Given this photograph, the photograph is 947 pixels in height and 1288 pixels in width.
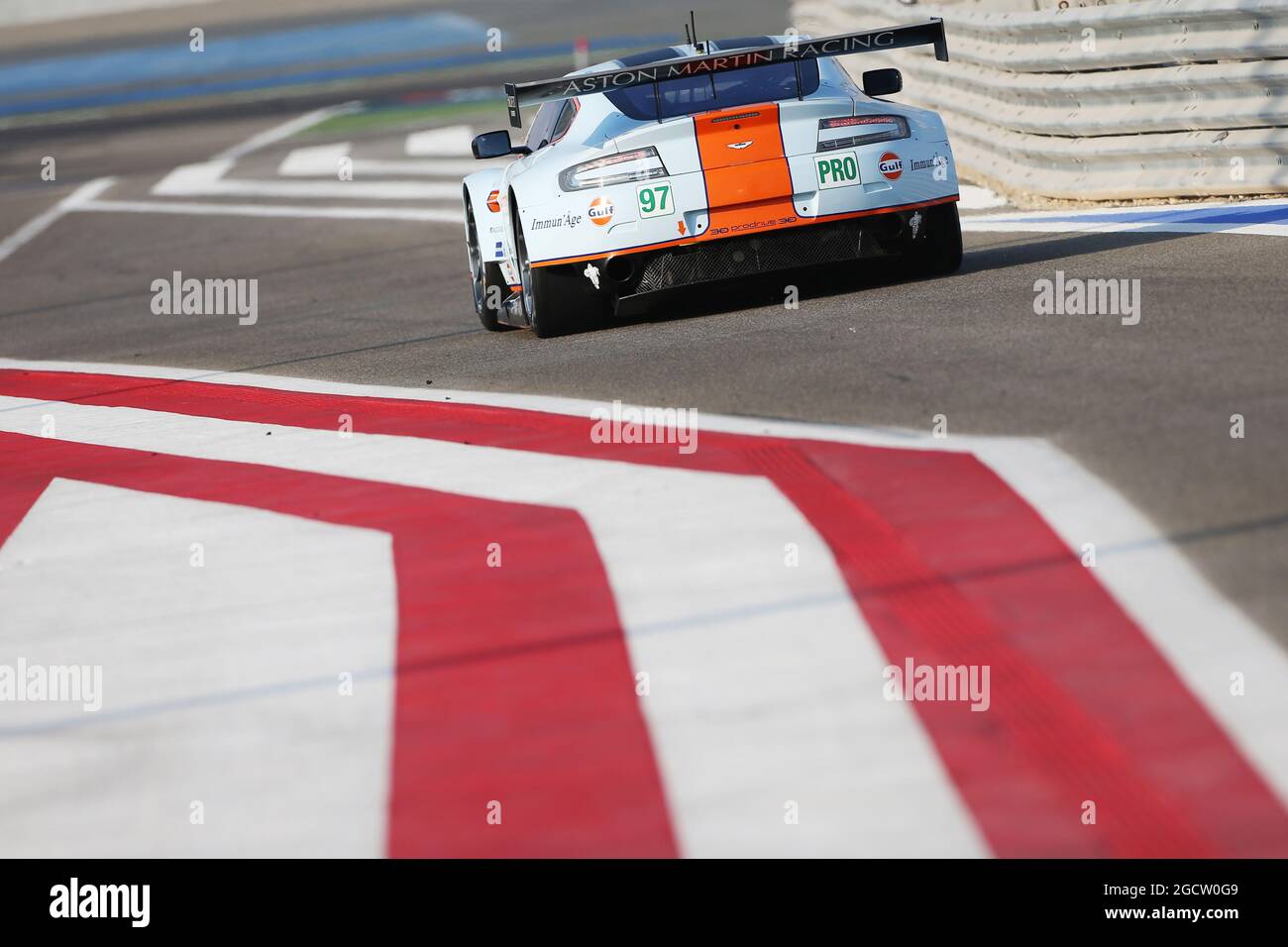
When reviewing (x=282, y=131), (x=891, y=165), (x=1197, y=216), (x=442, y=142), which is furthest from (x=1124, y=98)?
(x=282, y=131)

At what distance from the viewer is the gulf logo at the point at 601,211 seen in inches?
321

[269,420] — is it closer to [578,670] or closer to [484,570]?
[484,570]

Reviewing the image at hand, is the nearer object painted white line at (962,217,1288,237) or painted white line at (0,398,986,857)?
painted white line at (0,398,986,857)

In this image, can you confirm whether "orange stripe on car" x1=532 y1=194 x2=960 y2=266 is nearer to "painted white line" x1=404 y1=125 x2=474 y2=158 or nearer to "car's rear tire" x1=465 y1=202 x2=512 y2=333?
"car's rear tire" x1=465 y1=202 x2=512 y2=333

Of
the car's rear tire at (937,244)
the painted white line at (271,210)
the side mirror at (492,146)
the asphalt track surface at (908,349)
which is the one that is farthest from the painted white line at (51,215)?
the car's rear tire at (937,244)

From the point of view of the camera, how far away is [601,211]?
8.18 metres

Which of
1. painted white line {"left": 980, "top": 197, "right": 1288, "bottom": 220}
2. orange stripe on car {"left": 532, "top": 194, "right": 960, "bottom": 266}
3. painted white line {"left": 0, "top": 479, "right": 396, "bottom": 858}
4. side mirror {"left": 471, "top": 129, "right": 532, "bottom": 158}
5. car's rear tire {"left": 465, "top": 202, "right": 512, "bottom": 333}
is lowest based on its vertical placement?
painted white line {"left": 980, "top": 197, "right": 1288, "bottom": 220}

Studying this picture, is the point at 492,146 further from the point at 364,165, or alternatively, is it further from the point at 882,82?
the point at 364,165

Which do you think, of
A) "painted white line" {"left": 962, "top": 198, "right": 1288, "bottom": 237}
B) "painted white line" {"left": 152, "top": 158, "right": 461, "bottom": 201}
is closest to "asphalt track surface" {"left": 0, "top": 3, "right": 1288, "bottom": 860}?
"painted white line" {"left": 962, "top": 198, "right": 1288, "bottom": 237}

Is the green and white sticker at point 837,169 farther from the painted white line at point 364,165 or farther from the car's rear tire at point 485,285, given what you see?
the painted white line at point 364,165

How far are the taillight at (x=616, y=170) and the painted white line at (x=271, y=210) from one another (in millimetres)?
9112

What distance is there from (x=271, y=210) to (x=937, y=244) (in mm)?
12093

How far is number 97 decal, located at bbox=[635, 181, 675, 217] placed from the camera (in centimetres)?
809

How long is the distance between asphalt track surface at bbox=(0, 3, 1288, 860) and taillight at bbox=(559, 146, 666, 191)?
648 mm
